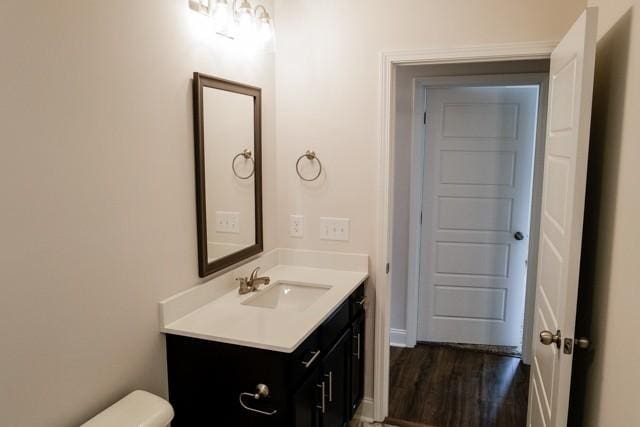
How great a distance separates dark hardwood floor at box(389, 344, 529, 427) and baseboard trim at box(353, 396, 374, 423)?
0.50 feet

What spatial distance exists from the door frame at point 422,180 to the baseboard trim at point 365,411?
1112 millimetres

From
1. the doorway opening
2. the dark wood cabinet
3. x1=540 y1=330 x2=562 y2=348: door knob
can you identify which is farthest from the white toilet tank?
the doorway opening

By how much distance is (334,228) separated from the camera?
2771 millimetres

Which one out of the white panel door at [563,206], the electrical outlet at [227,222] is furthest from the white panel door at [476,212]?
the electrical outlet at [227,222]

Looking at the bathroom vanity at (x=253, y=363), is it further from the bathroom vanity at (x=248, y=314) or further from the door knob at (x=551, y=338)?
the door knob at (x=551, y=338)

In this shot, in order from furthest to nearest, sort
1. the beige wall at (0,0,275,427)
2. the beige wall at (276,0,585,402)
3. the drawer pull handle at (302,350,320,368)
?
1. the beige wall at (276,0,585,402)
2. the drawer pull handle at (302,350,320,368)
3. the beige wall at (0,0,275,427)

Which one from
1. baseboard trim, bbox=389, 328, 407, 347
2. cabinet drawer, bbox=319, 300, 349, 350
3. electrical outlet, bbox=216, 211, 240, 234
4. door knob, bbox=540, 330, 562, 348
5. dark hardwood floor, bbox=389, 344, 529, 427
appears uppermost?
electrical outlet, bbox=216, 211, 240, 234

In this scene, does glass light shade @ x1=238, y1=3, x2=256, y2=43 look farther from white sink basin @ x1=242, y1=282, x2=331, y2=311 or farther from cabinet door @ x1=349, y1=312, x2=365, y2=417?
cabinet door @ x1=349, y1=312, x2=365, y2=417

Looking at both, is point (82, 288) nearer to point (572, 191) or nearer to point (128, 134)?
point (128, 134)

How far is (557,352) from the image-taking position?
1688 millimetres

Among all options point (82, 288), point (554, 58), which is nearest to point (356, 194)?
point (554, 58)

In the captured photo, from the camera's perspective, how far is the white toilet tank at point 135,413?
1.50 metres

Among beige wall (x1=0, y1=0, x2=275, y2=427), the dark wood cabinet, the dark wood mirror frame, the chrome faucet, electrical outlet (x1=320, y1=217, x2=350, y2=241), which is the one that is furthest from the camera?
electrical outlet (x1=320, y1=217, x2=350, y2=241)

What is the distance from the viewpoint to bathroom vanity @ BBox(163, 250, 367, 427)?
180 cm
